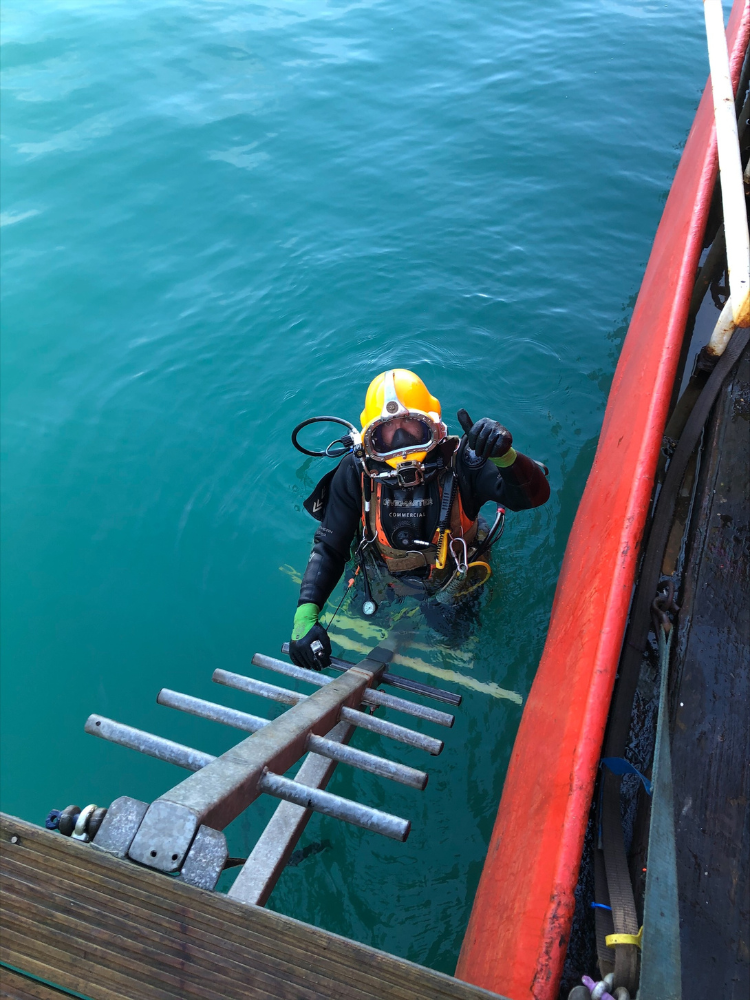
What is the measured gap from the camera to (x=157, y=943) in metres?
1.26

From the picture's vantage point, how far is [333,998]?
1237mm

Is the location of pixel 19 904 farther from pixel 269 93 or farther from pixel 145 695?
pixel 269 93

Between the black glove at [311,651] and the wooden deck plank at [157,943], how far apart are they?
2.12m

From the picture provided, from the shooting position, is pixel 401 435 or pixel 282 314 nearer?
pixel 401 435

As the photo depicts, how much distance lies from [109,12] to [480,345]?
1002cm

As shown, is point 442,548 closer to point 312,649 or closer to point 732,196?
point 312,649

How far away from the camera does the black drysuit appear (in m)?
3.44

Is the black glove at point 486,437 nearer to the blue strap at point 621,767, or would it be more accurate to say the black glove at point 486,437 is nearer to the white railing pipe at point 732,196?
the white railing pipe at point 732,196

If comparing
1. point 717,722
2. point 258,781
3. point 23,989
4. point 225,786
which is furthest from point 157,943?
point 717,722

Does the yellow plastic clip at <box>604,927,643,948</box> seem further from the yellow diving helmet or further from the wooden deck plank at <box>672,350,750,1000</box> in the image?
the yellow diving helmet

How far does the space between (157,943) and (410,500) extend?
8.28 ft

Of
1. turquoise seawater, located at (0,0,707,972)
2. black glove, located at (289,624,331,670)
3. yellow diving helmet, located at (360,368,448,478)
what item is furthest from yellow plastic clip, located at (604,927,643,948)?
yellow diving helmet, located at (360,368,448,478)

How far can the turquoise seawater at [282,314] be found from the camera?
157 inches

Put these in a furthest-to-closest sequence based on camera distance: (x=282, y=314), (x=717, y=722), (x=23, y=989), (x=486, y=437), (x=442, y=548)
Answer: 1. (x=282, y=314)
2. (x=442, y=548)
3. (x=486, y=437)
4. (x=717, y=722)
5. (x=23, y=989)
